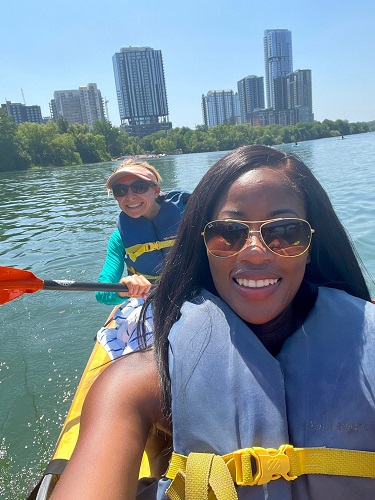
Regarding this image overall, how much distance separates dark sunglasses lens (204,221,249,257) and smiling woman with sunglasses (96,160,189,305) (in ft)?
A: 7.43

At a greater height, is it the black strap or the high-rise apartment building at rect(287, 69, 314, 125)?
the high-rise apartment building at rect(287, 69, 314, 125)

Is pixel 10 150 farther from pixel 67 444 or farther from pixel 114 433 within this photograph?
pixel 114 433

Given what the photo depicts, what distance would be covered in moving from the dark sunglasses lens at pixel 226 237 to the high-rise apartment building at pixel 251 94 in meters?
139

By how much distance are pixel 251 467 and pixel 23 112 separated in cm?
15165

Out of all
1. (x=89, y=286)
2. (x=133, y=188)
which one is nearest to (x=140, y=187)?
(x=133, y=188)

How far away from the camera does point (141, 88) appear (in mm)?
130875

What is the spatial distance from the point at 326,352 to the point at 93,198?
16.3 meters

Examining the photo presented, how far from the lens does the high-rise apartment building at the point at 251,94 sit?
442 feet

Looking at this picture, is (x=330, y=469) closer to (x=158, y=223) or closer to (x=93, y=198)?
(x=158, y=223)

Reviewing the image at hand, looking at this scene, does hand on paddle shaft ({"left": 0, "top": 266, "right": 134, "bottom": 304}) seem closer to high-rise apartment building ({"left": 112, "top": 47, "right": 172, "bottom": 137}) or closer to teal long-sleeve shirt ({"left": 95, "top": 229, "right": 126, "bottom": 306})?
teal long-sleeve shirt ({"left": 95, "top": 229, "right": 126, "bottom": 306})

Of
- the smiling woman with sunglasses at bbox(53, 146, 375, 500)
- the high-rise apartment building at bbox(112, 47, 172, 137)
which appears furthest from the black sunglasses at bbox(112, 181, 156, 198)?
the high-rise apartment building at bbox(112, 47, 172, 137)

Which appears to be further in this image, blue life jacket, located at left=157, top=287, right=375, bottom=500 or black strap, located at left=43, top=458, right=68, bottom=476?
black strap, located at left=43, top=458, right=68, bottom=476

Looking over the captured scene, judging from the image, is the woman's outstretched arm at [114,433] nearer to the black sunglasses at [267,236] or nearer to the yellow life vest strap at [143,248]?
the black sunglasses at [267,236]

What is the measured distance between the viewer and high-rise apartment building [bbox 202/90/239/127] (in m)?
143
